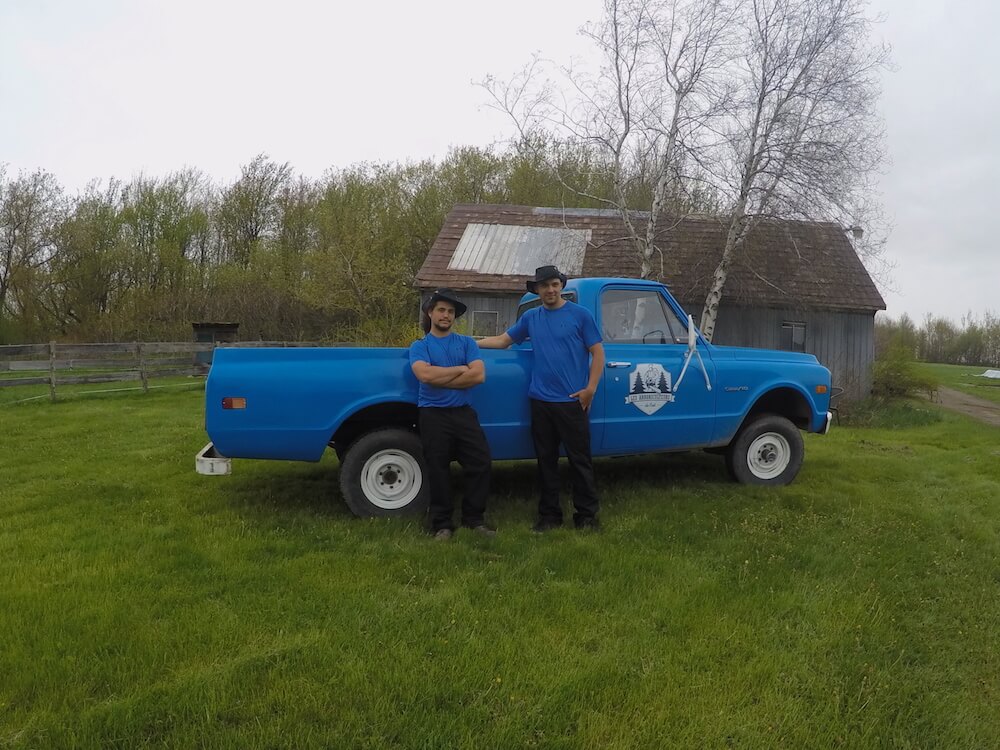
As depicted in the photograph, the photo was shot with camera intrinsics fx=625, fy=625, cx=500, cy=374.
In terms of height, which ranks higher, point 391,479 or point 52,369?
point 52,369

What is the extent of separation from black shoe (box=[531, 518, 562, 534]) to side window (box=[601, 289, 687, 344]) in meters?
1.59

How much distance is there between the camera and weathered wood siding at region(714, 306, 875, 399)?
50.7 feet

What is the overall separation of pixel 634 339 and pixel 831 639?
110 inches

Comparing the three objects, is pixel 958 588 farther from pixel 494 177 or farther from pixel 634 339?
pixel 494 177

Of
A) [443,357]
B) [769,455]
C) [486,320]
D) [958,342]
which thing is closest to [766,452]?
[769,455]

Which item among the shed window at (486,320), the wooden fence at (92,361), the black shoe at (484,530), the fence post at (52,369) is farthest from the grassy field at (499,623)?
the shed window at (486,320)

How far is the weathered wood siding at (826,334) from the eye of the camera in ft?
50.7

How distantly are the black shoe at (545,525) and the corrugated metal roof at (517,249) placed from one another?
1165 cm

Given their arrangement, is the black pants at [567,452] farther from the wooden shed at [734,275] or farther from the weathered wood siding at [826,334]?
the weathered wood siding at [826,334]

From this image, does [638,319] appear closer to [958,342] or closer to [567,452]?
[567,452]

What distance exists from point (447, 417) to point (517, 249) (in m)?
13.0

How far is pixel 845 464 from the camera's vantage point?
711 cm

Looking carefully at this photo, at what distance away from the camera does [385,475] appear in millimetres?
4688

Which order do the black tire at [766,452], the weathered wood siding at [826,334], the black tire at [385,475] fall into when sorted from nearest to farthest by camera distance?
the black tire at [385,475] → the black tire at [766,452] → the weathered wood siding at [826,334]
